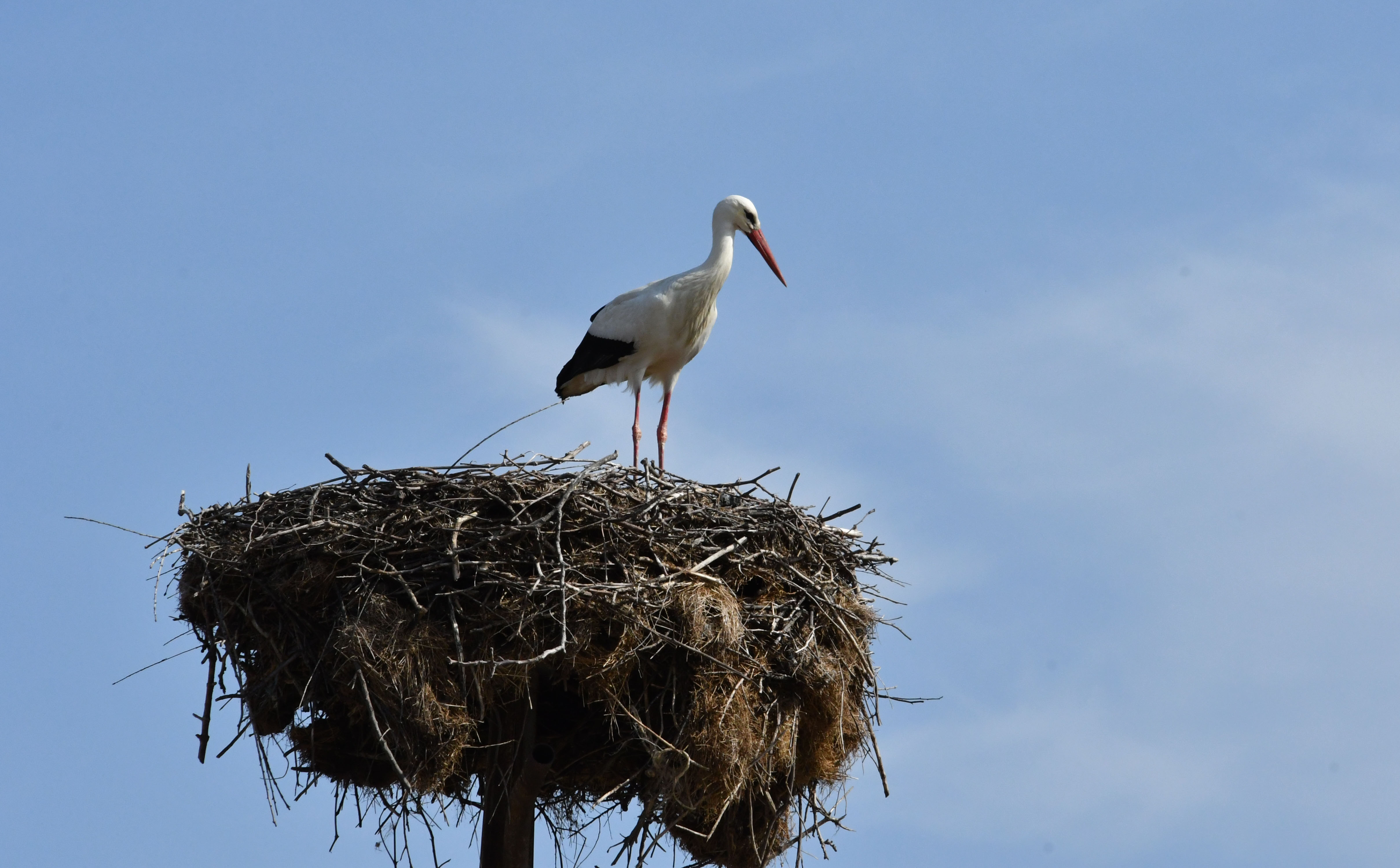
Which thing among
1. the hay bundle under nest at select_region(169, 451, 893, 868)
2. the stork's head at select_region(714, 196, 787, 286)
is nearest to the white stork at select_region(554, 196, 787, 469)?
the stork's head at select_region(714, 196, 787, 286)

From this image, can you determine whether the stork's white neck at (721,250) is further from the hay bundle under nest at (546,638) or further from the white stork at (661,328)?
the hay bundle under nest at (546,638)

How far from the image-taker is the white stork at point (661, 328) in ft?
38.1

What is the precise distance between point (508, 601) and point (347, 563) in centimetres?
77

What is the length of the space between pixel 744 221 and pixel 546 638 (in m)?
5.02

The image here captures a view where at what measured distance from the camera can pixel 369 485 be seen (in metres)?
8.26

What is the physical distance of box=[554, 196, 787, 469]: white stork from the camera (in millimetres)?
11602

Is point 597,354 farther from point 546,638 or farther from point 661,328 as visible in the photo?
point 546,638

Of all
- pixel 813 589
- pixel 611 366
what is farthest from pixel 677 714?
pixel 611 366

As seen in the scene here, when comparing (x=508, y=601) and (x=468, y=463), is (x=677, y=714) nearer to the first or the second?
(x=508, y=601)

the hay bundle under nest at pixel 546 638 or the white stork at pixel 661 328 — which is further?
the white stork at pixel 661 328

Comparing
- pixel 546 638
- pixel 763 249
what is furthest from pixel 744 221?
pixel 546 638

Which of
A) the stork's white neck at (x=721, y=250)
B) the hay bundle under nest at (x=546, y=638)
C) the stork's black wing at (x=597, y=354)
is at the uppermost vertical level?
the stork's white neck at (x=721, y=250)

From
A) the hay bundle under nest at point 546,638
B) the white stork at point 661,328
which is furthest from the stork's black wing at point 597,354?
the hay bundle under nest at point 546,638

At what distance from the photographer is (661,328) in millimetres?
11570
